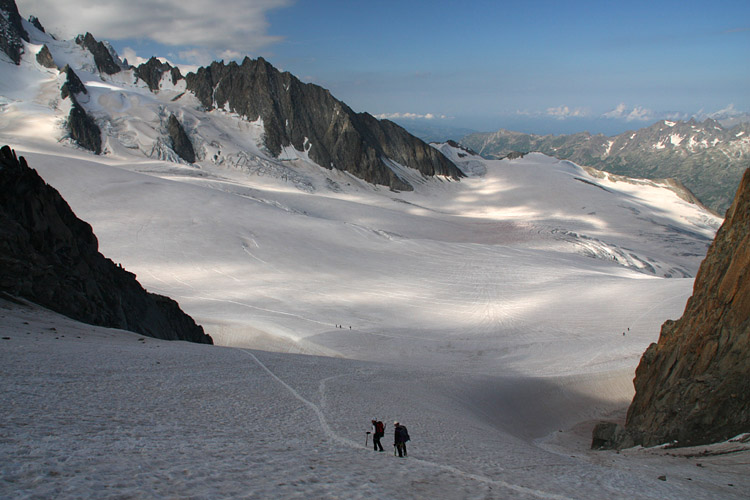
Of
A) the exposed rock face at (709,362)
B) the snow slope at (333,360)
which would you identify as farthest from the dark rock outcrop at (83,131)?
the exposed rock face at (709,362)

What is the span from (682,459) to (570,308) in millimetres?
19168

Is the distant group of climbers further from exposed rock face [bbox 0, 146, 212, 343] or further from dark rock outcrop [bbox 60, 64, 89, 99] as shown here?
dark rock outcrop [bbox 60, 64, 89, 99]

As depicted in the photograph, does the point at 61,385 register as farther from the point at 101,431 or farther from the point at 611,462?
the point at 611,462

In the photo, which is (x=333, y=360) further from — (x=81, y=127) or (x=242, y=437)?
(x=81, y=127)

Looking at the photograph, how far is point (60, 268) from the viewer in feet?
55.4

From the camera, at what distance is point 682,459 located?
11414mm

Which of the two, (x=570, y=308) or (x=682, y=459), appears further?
(x=570, y=308)

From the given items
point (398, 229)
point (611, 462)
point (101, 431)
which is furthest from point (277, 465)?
point (398, 229)

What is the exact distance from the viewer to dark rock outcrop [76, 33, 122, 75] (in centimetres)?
12744

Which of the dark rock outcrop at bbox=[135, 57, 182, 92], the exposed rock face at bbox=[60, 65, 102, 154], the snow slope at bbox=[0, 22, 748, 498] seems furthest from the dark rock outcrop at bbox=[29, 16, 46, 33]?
the snow slope at bbox=[0, 22, 748, 498]

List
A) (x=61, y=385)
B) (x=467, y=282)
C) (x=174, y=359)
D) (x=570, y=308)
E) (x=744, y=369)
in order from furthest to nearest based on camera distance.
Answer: (x=467, y=282) → (x=570, y=308) → (x=174, y=359) → (x=744, y=369) → (x=61, y=385)

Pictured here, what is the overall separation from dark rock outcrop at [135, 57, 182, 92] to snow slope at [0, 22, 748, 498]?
56.3 meters

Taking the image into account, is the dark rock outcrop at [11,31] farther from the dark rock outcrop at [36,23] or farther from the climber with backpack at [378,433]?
the climber with backpack at [378,433]

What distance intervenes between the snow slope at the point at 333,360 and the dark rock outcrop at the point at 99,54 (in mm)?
64476
